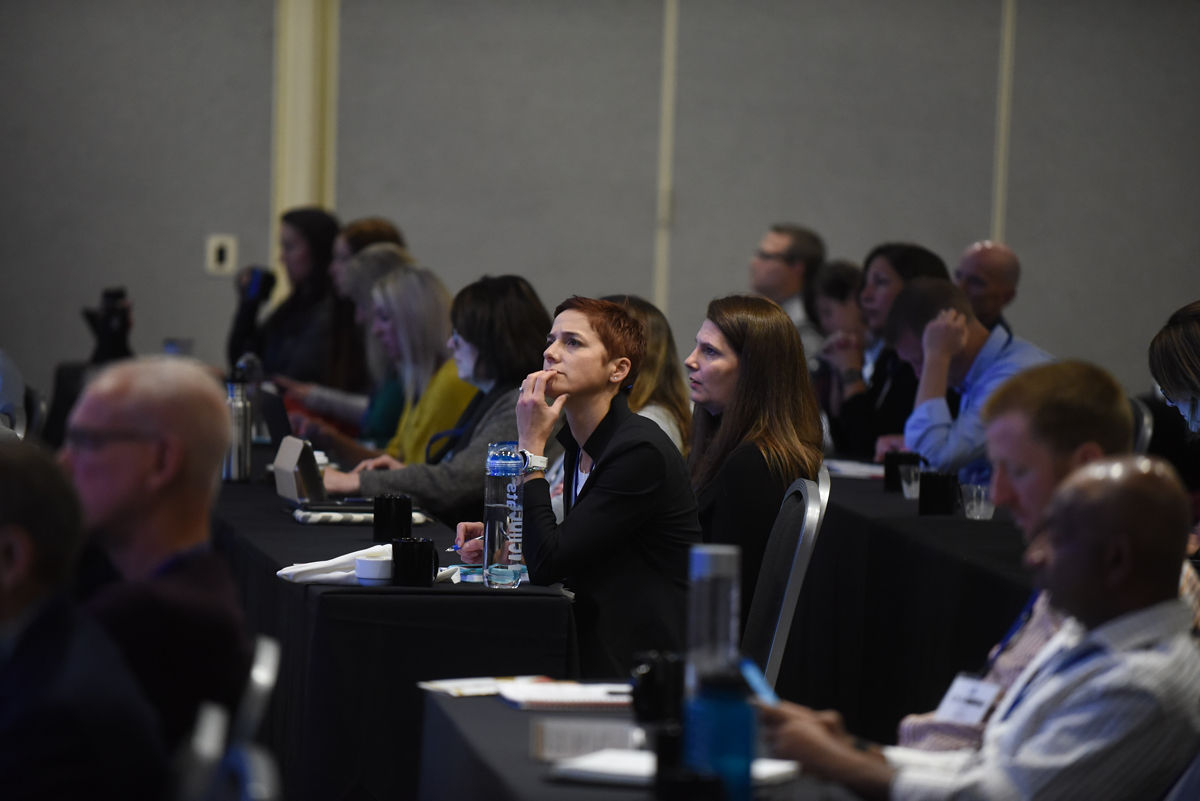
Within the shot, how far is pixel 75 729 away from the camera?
4.69 ft

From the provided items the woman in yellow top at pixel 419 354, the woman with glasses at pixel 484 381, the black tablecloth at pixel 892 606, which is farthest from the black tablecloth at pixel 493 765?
the woman in yellow top at pixel 419 354

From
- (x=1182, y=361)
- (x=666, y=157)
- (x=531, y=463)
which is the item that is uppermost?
(x=666, y=157)

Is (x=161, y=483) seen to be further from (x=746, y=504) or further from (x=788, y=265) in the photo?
(x=788, y=265)

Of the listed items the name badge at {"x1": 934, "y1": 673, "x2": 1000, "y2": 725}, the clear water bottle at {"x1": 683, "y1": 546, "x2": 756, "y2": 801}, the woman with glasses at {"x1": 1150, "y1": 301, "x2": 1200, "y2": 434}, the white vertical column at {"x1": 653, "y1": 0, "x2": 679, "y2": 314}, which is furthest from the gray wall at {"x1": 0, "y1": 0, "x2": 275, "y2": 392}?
the clear water bottle at {"x1": 683, "y1": 546, "x2": 756, "y2": 801}

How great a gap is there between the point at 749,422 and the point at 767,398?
2.6 inches

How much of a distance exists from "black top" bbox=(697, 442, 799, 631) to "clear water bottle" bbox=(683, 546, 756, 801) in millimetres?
1518

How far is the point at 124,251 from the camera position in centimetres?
805

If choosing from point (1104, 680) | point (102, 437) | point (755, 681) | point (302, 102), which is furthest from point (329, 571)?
point (302, 102)

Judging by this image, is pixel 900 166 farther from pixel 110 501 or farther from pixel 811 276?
pixel 110 501

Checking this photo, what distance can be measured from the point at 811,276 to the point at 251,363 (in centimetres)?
288

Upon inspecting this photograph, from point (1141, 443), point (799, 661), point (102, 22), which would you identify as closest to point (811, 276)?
point (1141, 443)

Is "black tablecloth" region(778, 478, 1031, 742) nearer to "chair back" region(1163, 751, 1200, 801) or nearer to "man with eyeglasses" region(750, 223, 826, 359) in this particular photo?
"chair back" region(1163, 751, 1200, 801)

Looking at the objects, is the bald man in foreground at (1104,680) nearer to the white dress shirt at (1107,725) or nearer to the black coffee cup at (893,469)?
the white dress shirt at (1107,725)

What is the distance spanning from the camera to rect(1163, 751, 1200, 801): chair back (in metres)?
1.65
